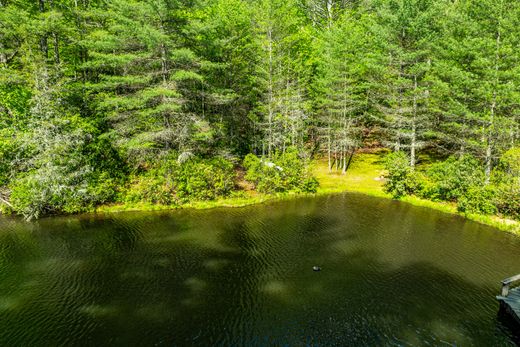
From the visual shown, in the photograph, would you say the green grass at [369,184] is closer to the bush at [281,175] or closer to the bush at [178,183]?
the bush at [281,175]

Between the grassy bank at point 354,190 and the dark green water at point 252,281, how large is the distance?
1.41m

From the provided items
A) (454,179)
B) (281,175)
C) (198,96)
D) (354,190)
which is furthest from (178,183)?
(454,179)

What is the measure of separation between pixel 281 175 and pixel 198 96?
35.0 feet

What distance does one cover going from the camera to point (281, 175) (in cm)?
2967

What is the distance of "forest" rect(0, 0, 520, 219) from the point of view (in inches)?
933

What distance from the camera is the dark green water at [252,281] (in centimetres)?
1192

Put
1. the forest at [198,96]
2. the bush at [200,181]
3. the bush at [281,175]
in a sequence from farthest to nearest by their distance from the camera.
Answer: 1. the bush at [281,175]
2. the bush at [200,181]
3. the forest at [198,96]

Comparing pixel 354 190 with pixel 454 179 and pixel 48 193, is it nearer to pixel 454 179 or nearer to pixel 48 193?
pixel 454 179

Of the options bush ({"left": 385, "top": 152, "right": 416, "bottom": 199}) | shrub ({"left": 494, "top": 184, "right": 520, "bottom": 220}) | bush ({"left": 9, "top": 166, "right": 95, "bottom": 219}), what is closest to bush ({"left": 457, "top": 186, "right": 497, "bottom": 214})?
shrub ({"left": 494, "top": 184, "right": 520, "bottom": 220})

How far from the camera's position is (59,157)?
23.9 m

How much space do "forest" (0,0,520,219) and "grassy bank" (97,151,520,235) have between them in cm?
73

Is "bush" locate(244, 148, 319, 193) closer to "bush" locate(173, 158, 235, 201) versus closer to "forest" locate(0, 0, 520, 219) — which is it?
"forest" locate(0, 0, 520, 219)

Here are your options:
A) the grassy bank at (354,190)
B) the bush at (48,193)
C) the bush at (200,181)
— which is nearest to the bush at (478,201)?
the grassy bank at (354,190)

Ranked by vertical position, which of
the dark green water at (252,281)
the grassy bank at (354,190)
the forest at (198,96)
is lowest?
the dark green water at (252,281)
